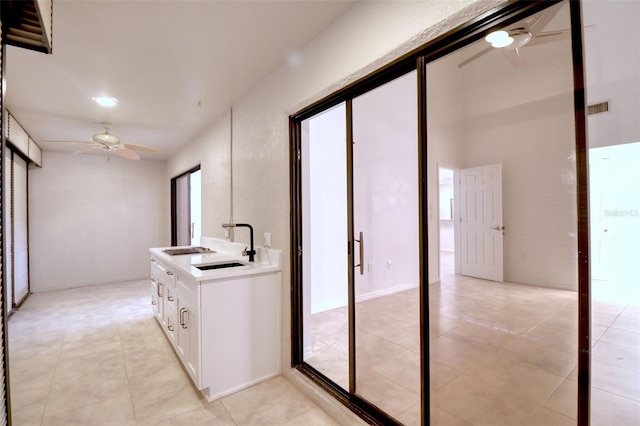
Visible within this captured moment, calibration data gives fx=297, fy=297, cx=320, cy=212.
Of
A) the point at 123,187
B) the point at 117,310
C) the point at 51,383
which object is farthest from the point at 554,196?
the point at 123,187

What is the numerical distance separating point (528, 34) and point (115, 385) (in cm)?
356

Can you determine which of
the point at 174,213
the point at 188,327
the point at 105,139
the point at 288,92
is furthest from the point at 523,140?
the point at 174,213

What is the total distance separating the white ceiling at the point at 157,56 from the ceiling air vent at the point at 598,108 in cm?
142

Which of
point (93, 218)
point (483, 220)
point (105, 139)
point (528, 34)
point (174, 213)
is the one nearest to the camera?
point (528, 34)

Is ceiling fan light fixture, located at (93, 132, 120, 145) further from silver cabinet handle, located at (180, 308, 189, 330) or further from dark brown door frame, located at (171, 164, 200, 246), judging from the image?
silver cabinet handle, located at (180, 308, 189, 330)

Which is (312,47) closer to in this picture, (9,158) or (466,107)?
(466,107)

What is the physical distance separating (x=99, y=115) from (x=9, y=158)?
1616 millimetres

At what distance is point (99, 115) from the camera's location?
12.1ft

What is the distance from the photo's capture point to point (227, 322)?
222 centimetres

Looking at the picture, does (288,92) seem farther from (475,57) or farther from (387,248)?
(387,248)

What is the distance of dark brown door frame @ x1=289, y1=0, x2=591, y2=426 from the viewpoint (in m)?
1.11

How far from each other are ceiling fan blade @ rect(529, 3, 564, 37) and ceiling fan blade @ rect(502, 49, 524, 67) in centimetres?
29

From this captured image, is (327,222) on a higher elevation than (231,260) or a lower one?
higher

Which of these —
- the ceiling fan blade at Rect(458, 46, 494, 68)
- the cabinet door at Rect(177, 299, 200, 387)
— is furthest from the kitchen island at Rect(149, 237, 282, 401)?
the ceiling fan blade at Rect(458, 46, 494, 68)
